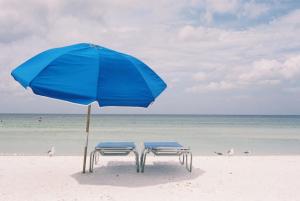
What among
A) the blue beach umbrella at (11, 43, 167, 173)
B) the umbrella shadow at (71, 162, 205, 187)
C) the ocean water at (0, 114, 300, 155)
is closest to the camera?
the blue beach umbrella at (11, 43, 167, 173)

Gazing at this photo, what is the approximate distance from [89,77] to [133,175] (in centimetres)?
231

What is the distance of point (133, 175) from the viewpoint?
270 inches

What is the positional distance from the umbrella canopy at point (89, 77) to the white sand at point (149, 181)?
1.41 metres

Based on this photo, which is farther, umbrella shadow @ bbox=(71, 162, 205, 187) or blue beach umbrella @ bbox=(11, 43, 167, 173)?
umbrella shadow @ bbox=(71, 162, 205, 187)

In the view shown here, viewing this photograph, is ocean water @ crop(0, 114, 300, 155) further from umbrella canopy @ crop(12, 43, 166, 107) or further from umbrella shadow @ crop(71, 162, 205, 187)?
umbrella canopy @ crop(12, 43, 166, 107)

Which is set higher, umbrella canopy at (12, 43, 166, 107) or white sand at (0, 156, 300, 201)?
umbrella canopy at (12, 43, 166, 107)

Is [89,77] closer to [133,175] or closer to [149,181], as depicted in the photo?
[149,181]

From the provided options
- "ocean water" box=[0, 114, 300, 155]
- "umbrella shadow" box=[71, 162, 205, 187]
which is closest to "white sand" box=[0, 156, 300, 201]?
"umbrella shadow" box=[71, 162, 205, 187]

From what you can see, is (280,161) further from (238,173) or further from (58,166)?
(58,166)

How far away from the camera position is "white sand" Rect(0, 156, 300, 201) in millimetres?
5391

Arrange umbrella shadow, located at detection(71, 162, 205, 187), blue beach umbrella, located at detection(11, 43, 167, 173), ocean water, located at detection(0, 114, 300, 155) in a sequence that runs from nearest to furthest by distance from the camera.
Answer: blue beach umbrella, located at detection(11, 43, 167, 173), umbrella shadow, located at detection(71, 162, 205, 187), ocean water, located at detection(0, 114, 300, 155)

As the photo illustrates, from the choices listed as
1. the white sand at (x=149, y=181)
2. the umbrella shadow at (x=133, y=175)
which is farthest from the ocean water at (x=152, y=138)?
the umbrella shadow at (x=133, y=175)

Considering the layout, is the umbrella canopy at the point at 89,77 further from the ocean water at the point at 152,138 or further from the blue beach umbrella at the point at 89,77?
the ocean water at the point at 152,138

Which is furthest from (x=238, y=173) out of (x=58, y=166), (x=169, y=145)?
(x=58, y=166)
